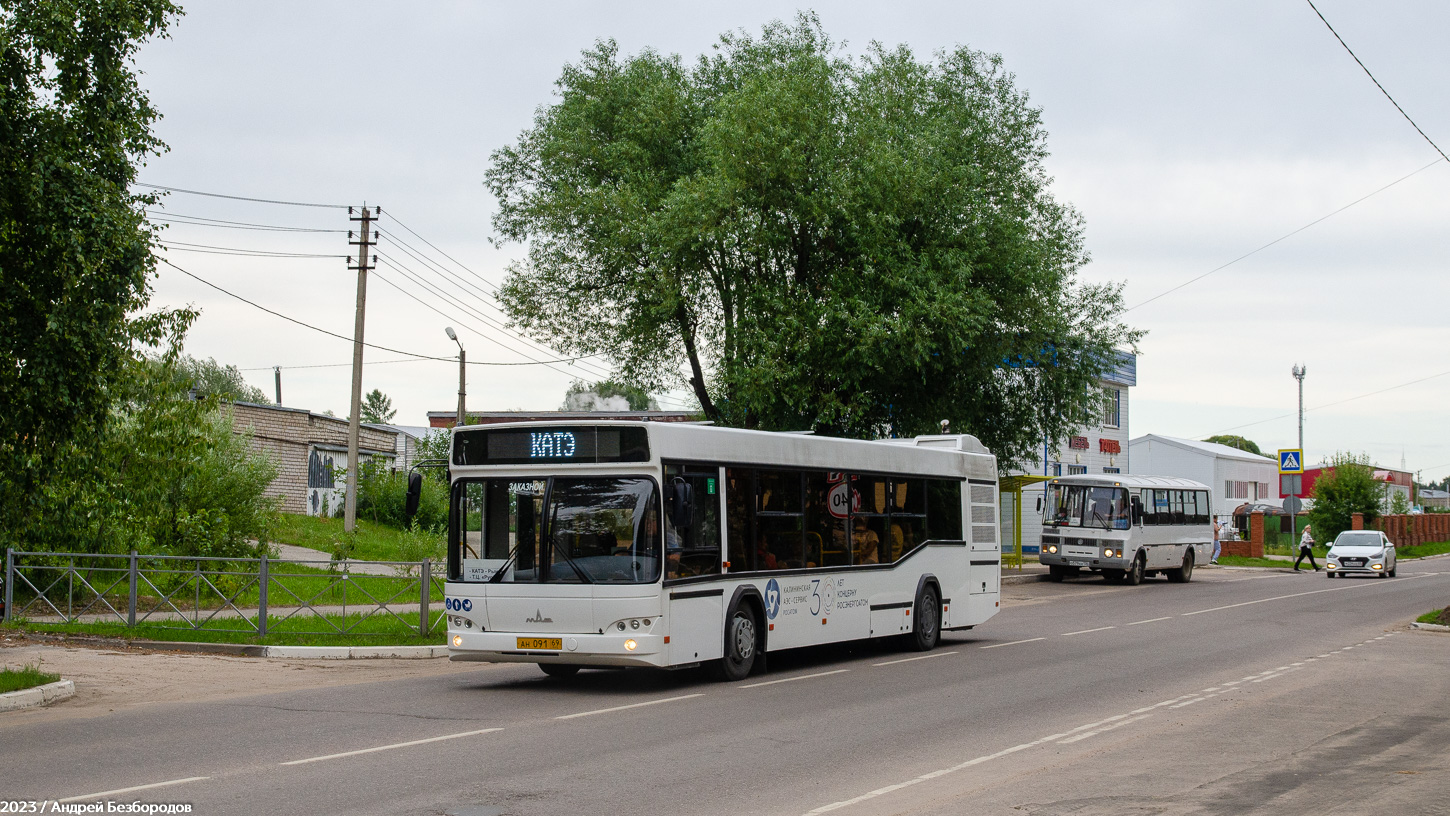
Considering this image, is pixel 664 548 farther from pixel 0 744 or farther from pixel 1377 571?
pixel 1377 571

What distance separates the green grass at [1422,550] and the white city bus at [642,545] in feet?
202

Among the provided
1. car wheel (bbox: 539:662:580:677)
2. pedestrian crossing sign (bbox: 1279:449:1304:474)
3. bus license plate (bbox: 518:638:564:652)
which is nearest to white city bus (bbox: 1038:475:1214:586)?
pedestrian crossing sign (bbox: 1279:449:1304:474)

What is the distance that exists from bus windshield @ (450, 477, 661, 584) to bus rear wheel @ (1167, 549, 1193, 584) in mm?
30893

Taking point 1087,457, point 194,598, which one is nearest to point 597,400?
point 1087,457

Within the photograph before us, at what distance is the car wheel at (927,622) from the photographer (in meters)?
17.9

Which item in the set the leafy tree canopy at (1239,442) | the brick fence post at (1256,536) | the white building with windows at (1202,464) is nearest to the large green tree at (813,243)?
the brick fence post at (1256,536)

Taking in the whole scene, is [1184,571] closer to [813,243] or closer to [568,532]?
[813,243]

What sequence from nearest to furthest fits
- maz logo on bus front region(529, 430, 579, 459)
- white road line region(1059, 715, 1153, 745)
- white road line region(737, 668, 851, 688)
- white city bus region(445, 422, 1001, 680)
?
white road line region(1059, 715, 1153, 745) → white city bus region(445, 422, 1001, 680) → maz logo on bus front region(529, 430, 579, 459) → white road line region(737, 668, 851, 688)

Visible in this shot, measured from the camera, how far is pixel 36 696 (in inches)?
477

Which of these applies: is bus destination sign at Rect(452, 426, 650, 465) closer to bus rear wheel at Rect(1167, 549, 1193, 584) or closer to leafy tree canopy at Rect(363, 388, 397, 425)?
bus rear wheel at Rect(1167, 549, 1193, 584)

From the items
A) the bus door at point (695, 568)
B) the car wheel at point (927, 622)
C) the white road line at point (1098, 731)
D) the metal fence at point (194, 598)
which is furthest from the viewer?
the metal fence at point (194, 598)

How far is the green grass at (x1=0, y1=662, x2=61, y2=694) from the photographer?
40.1 ft

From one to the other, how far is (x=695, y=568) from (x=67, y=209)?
7.03 meters

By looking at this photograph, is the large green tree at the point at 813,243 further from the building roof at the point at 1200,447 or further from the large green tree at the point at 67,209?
the building roof at the point at 1200,447
